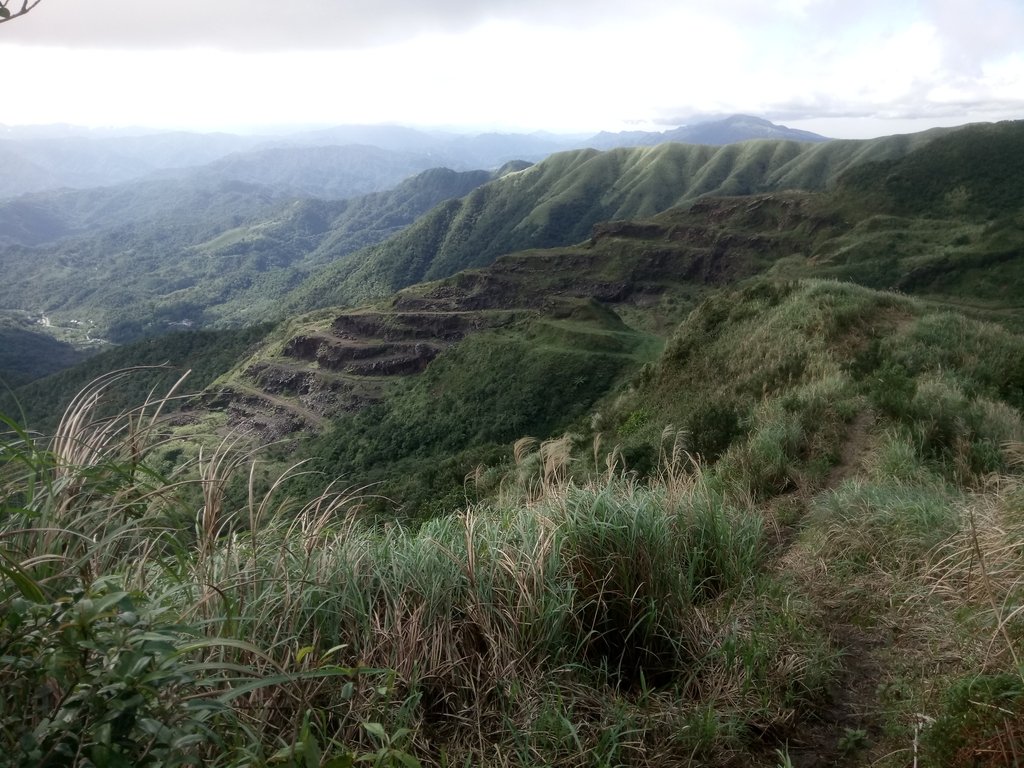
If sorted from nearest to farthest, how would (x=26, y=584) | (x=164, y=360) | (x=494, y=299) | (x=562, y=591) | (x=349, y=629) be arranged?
(x=26, y=584), (x=349, y=629), (x=562, y=591), (x=494, y=299), (x=164, y=360)

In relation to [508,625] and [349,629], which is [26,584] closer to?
[349,629]

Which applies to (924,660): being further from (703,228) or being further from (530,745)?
(703,228)

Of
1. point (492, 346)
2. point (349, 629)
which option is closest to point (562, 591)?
point (349, 629)

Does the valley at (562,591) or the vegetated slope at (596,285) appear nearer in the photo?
the valley at (562,591)

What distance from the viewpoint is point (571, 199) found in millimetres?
159000

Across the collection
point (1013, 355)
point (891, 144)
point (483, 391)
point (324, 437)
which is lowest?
point (324, 437)

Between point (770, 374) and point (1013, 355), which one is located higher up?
point (1013, 355)

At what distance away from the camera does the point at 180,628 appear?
1569 millimetres

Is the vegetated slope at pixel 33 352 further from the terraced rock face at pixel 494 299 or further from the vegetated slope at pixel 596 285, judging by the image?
the terraced rock face at pixel 494 299

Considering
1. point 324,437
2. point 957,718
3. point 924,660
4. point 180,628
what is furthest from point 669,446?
point 324,437

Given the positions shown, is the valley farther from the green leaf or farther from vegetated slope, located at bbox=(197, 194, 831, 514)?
vegetated slope, located at bbox=(197, 194, 831, 514)

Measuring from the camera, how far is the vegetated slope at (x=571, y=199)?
5635 inches

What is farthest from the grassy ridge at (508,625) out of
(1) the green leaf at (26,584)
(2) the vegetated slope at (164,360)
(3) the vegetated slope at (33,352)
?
(3) the vegetated slope at (33,352)

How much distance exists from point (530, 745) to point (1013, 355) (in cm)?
1000
